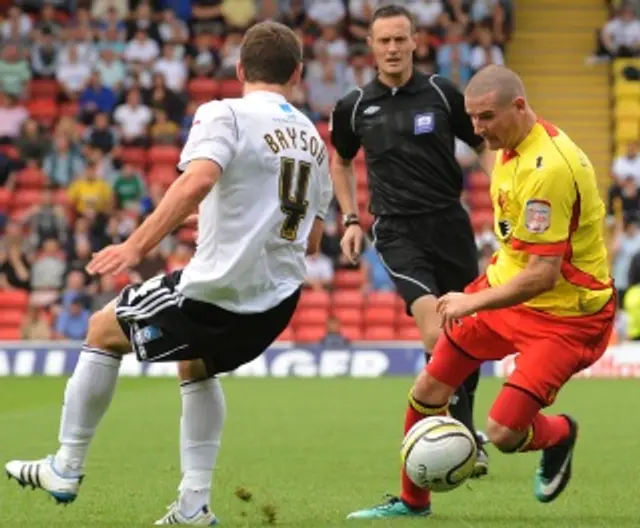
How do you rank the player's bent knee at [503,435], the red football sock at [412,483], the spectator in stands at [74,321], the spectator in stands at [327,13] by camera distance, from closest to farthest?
the player's bent knee at [503,435] < the red football sock at [412,483] < the spectator in stands at [74,321] < the spectator in stands at [327,13]

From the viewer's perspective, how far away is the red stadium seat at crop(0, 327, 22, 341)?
22344mm

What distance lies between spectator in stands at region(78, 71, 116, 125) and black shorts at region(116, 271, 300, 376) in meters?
18.0

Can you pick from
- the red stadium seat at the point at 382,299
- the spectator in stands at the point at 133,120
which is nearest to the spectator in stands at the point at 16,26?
the spectator in stands at the point at 133,120

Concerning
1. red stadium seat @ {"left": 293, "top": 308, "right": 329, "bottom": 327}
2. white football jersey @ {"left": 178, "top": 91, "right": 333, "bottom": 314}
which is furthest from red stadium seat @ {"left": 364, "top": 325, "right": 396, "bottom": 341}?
white football jersey @ {"left": 178, "top": 91, "right": 333, "bottom": 314}

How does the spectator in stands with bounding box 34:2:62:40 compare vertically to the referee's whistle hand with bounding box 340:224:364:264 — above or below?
above

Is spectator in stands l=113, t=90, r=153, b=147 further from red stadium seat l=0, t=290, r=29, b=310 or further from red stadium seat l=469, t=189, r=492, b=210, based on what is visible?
red stadium seat l=469, t=189, r=492, b=210

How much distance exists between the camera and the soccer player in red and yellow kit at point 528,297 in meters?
7.39

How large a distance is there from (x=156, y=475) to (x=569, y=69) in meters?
19.0

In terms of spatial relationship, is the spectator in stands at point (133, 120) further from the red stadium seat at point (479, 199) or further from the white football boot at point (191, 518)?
the white football boot at point (191, 518)

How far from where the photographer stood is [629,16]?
26.3m

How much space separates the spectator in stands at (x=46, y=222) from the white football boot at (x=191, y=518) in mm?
15732

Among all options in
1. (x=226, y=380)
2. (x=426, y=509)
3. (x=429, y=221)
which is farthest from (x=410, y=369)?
(x=426, y=509)

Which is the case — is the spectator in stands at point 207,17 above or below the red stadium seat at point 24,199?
above

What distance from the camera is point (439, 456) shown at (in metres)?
7.41
